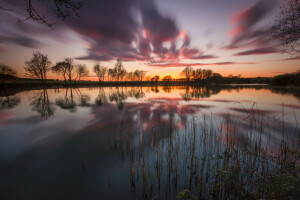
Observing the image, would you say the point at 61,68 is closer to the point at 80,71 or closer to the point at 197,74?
the point at 80,71

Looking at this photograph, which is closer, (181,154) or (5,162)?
(5,162)

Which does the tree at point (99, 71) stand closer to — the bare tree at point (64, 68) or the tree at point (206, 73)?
the bare tree at point (64, 68)

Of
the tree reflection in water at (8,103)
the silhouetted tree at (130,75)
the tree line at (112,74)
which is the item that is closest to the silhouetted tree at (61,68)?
the tree line at (112,74)

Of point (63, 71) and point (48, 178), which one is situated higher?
point (63, 71)

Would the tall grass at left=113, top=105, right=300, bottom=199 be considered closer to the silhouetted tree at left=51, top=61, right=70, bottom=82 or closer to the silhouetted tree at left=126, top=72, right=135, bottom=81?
the silhouetted tree at left=51, top=61, right=70, bottom=82

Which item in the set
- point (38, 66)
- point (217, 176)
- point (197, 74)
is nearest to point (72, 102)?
point (217, 176)

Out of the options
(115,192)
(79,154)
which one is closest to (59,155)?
(79,154)

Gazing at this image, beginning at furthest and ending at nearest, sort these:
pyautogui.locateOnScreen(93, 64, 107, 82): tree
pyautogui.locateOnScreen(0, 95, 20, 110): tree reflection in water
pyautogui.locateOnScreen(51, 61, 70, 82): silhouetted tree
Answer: pyautogui.locateOnScreen(93, 64, 107, 82): tree → pyautogui.locateOnScreen(51, 61, 70, 82): silhouetted tree → pyautogui.locateOnScreen(0, 95, 20, 110): tree reflection in water

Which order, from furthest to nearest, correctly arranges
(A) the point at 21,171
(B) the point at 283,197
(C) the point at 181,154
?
(C) the point at 181,154 → (A) the point at 21,171 → (B) the point at 283,197

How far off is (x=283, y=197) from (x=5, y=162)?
825cm

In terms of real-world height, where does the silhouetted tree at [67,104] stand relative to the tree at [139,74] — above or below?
below

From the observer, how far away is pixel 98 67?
74750 millimetres

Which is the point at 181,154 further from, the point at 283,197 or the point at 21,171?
the point at 21,171

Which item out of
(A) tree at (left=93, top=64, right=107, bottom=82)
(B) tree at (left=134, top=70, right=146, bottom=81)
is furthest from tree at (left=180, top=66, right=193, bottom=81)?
(A) tree at (left=93, top=64, right=107, bottom=82)
